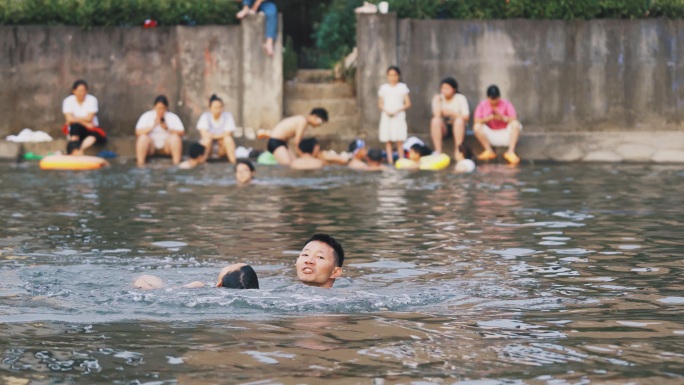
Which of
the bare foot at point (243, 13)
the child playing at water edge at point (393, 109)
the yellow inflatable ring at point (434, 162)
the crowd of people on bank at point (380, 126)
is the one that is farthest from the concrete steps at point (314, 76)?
the yellow inflatable ring at point (434, 162)

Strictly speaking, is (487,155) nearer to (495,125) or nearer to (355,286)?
(495,125)

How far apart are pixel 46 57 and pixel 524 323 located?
1764 cm

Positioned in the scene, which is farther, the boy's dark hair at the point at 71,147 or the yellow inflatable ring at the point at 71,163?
the boy's dark hair at the point at 71,147

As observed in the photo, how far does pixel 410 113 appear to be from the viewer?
80.3ft

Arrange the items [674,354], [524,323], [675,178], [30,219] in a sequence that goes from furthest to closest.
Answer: [675,178], [30,219], [524,323], [674,354]

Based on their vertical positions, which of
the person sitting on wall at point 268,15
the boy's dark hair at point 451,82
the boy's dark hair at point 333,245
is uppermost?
the person sitting on wall at point 268,15

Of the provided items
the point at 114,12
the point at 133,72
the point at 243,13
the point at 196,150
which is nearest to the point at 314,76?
the point at 243,13

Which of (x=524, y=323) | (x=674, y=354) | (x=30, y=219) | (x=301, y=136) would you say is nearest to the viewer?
(x=674, y=354)

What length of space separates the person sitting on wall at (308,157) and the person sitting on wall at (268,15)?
2376 millimetres

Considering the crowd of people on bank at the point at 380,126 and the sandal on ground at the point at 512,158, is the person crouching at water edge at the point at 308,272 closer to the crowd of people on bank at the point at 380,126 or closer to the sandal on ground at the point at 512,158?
the crowd of people on bank at the point at 380,126

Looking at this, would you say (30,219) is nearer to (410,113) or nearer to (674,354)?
(674,354)

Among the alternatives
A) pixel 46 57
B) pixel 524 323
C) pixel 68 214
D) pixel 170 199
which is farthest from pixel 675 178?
pixel 524 323

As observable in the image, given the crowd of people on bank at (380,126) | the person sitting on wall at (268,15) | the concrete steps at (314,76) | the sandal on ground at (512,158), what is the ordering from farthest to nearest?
1. the concrete steps at (314,76)
2. the person sitting on wall at (268,15)
3. the crowd of people on bank at (380,126)
4. the sandal on ground at (512,158)

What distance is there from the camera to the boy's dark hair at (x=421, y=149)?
2252 cm
